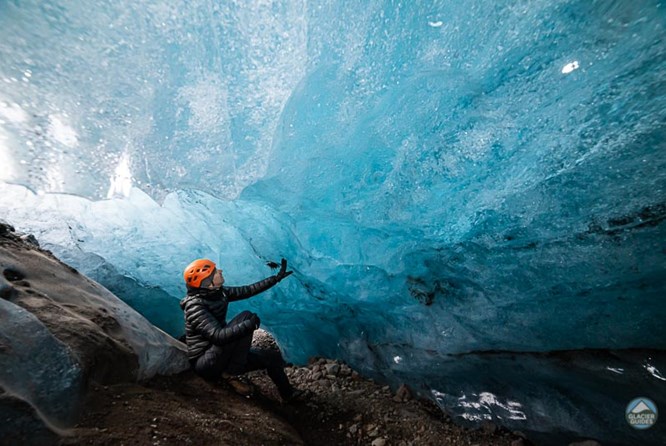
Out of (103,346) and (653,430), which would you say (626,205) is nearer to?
(653,430)

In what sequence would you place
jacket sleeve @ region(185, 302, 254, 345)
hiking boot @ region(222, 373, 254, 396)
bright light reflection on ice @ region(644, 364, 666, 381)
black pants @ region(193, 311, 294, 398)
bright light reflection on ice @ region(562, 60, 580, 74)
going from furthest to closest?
hiking boot @ region(222, 373, 254, 396), black pants @ region(193, 311, 294, 398), jacket sleeve @ region(185, 302, 254, 345), bright light reflection on ice @ region(644, 364, 666, 381), bright light reflection on ice @ region(562, 60, 580, 74)

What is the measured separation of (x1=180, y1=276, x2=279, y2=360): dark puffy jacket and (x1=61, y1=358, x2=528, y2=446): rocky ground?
0.34m

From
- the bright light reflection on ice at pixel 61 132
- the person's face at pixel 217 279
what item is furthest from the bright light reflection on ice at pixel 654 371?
the bright light reflection on ice at pixel 61 132

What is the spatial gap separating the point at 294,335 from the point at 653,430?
531 cm

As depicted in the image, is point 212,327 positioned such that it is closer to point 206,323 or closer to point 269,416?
point 206,323

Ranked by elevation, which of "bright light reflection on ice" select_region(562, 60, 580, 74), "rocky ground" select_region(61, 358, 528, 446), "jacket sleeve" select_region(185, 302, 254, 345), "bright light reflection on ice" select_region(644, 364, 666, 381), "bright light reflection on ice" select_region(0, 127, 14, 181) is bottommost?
"rocky ground" select_region(61, 358, 528, 446)

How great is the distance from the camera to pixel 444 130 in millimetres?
Answer: 2943

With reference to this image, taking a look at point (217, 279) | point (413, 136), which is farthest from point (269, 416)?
point (413, 136)

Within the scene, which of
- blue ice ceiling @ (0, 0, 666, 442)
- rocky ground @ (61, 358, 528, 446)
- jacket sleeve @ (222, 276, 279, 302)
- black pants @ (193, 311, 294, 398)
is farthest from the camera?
jacket sleeve @ (222, 276, 279, 302)

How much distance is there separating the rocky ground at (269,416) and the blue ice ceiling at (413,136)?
0.54 m

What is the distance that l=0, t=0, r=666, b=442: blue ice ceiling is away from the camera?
232 centimetres

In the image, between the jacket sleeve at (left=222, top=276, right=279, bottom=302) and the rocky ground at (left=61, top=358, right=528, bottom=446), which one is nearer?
Answer: the rocky ground at (left=61, top=358, right=528, bottom=446)

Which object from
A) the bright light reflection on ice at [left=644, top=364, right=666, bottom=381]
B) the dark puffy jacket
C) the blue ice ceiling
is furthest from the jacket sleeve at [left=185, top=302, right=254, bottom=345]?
the bright light reflection on ice at [left=644, top=364, right=666, bottom=381]

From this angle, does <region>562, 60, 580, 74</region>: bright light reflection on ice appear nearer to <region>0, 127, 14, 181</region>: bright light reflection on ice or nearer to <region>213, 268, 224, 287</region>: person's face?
<region>213, 268, 224, 287</region>: person's face
